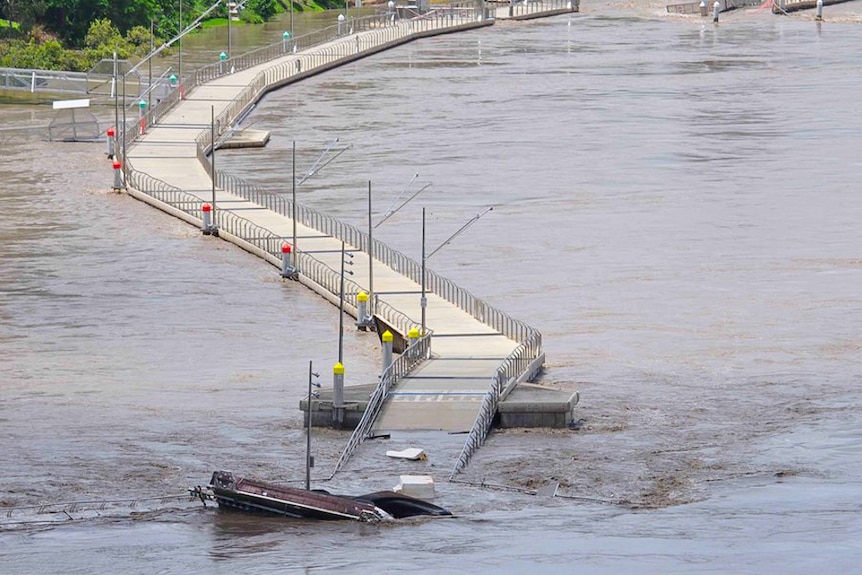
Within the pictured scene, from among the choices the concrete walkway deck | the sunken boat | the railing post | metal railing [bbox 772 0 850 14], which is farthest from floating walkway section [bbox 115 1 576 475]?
metal railing [bbox 772 0 850 14]

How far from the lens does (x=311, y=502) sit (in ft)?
169

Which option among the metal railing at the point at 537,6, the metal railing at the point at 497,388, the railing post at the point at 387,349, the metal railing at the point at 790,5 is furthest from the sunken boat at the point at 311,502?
the metal railing at the point at 790,5

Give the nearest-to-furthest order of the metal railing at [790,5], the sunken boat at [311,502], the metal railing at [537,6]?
the sunken boat at [311,502]
the metal railing at [537,6]
the metal railing at [790,5]

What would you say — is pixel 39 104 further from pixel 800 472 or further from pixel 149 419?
pixel 800 472

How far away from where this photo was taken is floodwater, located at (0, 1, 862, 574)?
169 ft

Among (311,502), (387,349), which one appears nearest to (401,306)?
(387,349)

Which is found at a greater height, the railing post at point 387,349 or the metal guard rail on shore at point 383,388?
the railing post at point 387,349

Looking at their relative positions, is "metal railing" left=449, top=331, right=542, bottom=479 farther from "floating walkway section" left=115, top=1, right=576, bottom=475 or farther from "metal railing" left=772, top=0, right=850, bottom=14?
"metal railing" left=772, top=0, right=850, bottom=14

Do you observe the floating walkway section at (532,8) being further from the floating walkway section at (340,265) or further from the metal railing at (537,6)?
the floating walkway section at (340,265)

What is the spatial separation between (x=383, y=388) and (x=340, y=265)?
2010cm

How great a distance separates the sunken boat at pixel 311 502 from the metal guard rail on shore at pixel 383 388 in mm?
3127

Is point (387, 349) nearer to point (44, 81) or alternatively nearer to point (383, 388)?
point (383, 388)

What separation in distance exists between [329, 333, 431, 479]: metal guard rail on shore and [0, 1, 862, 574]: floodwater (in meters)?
0.54

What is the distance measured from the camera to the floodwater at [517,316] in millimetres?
51531
